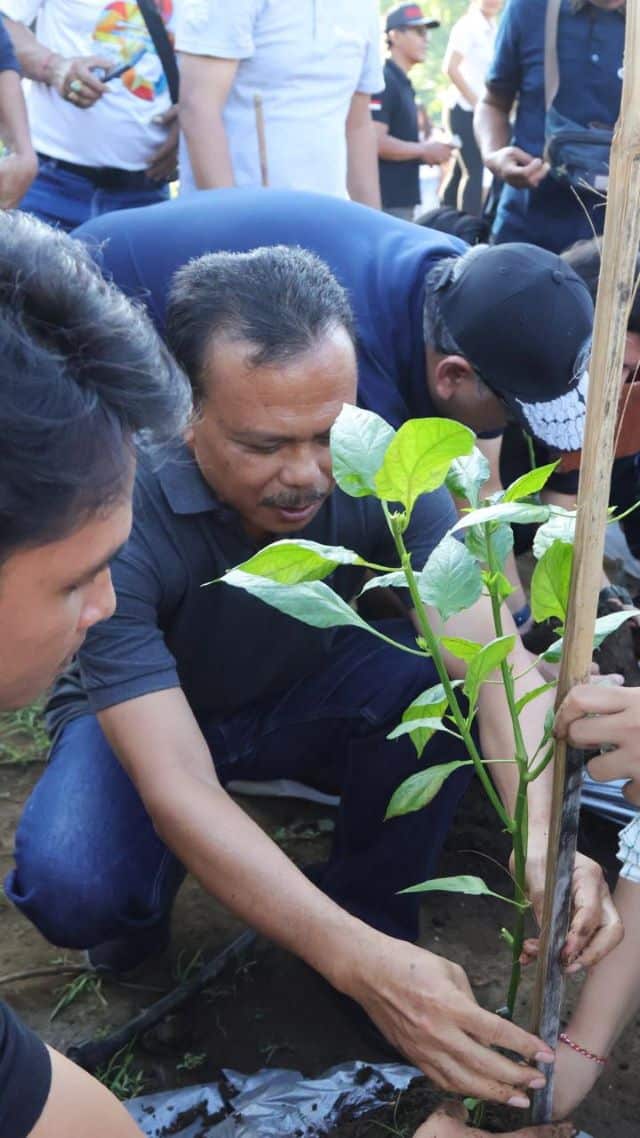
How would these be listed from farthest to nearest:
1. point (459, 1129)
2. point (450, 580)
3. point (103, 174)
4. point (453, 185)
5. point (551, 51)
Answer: point (453, 185) → point (551, 51) → point (103, 174) → point (459, 1129) → point (450, 580)

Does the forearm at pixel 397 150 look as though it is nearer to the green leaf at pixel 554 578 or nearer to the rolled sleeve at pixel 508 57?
the rolled sleeve at pixel 508 57

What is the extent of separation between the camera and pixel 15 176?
8.91ft

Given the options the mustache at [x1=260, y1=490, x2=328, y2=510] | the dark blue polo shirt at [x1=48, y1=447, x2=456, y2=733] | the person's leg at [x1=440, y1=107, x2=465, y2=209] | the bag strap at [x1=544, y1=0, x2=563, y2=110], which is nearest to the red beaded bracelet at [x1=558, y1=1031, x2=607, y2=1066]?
the dark blue polo shirt at [x1=48, y1=447, x2=456, y2=733]

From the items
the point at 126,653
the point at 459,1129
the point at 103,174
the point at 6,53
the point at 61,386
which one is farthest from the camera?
the point at 103,174

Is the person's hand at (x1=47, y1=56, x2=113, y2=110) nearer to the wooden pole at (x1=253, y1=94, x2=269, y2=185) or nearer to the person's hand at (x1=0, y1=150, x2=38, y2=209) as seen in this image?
the person's hand at (x1=0, y1=150, x2=38, y2=209)

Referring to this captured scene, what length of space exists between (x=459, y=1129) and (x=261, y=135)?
6.87 ft

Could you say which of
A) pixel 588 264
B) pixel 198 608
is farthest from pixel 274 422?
pixel 588 264

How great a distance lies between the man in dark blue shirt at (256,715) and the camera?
55.8 inches

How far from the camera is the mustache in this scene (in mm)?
1734

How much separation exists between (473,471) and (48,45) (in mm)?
2211

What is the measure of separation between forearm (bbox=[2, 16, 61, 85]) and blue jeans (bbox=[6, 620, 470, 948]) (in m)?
1.60

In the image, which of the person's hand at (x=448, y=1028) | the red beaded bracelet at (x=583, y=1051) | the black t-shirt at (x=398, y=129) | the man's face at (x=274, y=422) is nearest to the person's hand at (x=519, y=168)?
the man's face at (x=274, y=422)

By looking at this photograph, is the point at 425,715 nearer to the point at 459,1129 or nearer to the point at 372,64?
the point at 459,1129

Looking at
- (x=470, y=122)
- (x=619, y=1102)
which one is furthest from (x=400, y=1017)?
(x=470, y=122)
